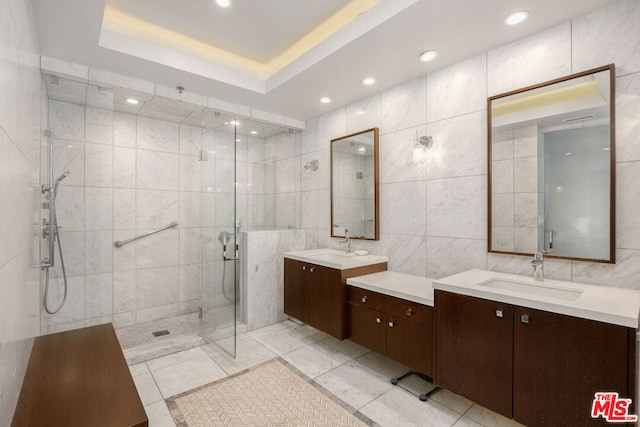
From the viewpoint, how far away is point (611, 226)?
1.71 meters

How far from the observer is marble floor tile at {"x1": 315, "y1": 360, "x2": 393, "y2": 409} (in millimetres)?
2152

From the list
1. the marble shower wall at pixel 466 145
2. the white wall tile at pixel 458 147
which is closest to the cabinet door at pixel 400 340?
the marble shower wall at pixel 466 145

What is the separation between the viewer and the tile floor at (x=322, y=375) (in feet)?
6.44

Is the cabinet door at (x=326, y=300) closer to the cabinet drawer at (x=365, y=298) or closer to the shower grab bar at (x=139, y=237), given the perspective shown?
the cabinet drawer at (x=365, y=298)

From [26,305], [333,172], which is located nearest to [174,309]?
[26,305]

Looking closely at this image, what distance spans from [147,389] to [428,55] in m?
3.37

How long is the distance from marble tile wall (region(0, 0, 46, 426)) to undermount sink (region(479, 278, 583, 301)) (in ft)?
7.64

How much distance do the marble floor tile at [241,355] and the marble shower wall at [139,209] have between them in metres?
0.46

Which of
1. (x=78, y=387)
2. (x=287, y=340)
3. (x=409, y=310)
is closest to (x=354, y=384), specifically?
(x=409, y=310)

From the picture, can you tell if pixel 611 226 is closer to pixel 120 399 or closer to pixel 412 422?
pixel 412 422

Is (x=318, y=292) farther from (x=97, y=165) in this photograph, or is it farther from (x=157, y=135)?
(x=157, y=135)

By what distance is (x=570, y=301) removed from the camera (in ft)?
4.99

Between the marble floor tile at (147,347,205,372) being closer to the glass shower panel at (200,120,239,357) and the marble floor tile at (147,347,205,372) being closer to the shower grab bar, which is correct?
the glass shower panel at (200,120,239,357)

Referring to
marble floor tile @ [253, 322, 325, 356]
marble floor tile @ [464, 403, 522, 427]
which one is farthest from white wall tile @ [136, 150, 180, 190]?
marble floor tile @ [464, 403, 522, 427]
